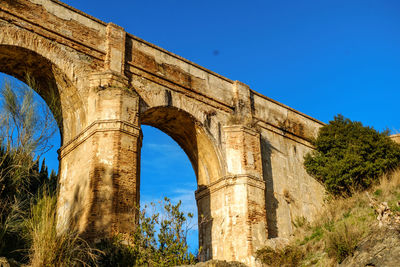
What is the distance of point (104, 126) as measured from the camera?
1063cm

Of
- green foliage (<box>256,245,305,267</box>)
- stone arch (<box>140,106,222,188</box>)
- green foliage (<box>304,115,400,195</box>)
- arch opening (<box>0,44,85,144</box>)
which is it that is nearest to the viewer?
green foliage (<box>256,245,305,267</box>)

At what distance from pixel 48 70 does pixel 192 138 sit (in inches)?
185

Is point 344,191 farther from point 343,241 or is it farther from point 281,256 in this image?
point 343,241

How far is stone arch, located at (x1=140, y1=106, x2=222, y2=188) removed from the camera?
1320 centimetres

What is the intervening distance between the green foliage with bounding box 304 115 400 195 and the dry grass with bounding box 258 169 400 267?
1164mm

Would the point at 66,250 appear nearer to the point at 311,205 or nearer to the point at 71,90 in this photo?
the point at 71,90

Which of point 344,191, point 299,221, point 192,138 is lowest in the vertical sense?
point 299,221

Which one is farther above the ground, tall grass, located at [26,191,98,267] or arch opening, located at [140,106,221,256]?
arch opening, located at [140,106,221,256]

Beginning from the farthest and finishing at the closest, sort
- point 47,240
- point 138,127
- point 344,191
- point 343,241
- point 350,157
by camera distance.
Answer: point 344,191 → point 350,157 → point 138,127 → point 343,241 → point 47,240

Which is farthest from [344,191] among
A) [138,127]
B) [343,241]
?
[138,127]

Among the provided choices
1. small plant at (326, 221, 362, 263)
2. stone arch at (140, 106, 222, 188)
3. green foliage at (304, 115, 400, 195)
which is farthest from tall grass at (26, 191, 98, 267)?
green foliage at (304, 115, 400, 195)

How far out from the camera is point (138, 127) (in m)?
11.1

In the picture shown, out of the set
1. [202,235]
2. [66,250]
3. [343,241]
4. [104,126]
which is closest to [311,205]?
[202,235]

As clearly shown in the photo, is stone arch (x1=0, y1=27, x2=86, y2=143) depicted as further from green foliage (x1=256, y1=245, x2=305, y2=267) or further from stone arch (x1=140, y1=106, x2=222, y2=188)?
green foliage (x1=256, y1=245, x2=305, y2=267)
